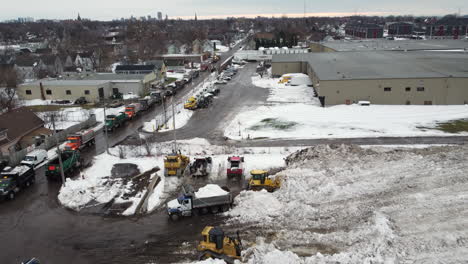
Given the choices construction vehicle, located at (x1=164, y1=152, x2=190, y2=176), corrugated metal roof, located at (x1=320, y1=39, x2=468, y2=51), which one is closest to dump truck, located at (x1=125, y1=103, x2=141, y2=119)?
construction vehicle, located at (x1=164, y1=152, x2=190, y2=176)

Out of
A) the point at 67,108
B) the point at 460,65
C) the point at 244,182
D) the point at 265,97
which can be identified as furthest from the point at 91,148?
the point at 460,65

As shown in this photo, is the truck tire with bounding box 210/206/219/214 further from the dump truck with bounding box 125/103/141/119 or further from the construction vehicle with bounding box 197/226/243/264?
the dump truck with bounding box 125/103/141/119

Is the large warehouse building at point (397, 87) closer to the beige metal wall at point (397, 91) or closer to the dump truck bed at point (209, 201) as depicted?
the beige metal wall at point (397, 91)

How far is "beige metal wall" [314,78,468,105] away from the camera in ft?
129

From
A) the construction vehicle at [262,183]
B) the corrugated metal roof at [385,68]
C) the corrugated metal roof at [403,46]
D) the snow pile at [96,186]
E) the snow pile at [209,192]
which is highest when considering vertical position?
the corrugated metal roof at [403,46]

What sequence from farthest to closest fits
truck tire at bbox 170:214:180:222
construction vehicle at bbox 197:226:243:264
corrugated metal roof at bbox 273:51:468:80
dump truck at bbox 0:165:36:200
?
corrugated metal roof at bbox 273:51:468:80
dump truck at bbox 0:165:36:200
truck tire at bbox 170:214:180:222
construction vehicle at bbox 197:226:243:264

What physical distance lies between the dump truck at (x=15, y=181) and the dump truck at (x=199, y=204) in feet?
32.2

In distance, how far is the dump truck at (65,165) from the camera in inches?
935

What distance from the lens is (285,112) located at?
126 ft

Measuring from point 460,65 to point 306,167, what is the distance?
119ft

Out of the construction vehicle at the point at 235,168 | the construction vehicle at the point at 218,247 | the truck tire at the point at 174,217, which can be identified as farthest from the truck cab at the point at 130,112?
the construction vehicle at the point at 218,247

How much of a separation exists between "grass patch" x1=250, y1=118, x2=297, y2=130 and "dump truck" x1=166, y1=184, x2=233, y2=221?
15481mm

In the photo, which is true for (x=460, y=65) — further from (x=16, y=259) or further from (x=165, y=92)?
(x=16, y=259)

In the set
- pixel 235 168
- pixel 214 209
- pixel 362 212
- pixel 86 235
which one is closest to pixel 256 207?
pixel 214 209
